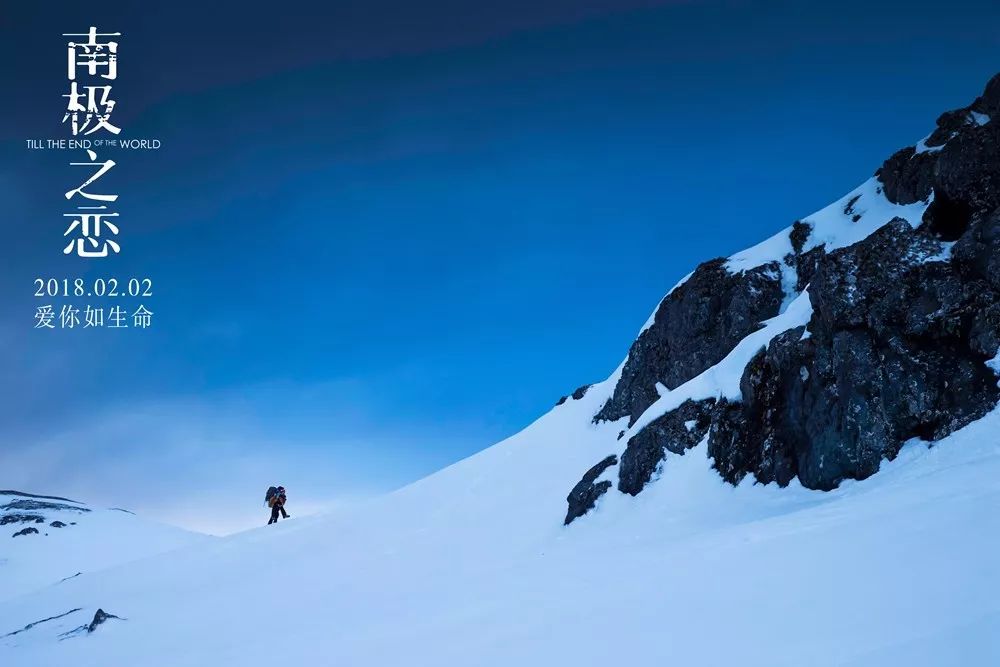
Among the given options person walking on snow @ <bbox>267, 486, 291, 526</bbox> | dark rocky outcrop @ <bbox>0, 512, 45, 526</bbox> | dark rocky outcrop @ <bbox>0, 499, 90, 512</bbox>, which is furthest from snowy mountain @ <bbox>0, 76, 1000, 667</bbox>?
dark rocky outcrop @ <bbox>0, 499, 90, 512</bbox>

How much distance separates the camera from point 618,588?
32.4 ft

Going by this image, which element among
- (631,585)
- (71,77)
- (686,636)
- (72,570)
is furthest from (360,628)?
(72,570)

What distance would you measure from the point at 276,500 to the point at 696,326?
89.4 feet

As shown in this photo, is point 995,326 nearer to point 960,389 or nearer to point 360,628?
point 960,389

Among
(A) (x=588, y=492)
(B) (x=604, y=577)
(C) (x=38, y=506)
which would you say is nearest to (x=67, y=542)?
(C) (x=38, y=506)

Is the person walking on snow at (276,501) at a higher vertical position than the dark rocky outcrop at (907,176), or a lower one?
lower

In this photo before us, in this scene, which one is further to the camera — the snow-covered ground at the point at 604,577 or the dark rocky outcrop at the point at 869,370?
the dark rocky outcrop at the point at 869,370

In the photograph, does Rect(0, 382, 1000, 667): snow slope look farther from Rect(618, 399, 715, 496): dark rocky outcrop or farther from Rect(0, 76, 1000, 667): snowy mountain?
Rect(618, 399, 715, 496): dark rocky outcrop

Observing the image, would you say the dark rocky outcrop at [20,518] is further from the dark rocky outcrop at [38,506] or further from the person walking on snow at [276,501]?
the person walking on snow at [276,501]

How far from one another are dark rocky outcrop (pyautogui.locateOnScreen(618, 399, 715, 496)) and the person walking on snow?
990 inches

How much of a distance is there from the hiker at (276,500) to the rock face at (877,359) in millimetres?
25434

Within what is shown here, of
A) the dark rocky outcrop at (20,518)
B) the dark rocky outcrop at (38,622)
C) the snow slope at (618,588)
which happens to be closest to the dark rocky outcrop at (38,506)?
the dark rocky outcrop at (20,518)

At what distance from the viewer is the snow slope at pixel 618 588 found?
6312 millimetres

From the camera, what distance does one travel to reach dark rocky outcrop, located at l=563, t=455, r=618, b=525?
22594 mm
